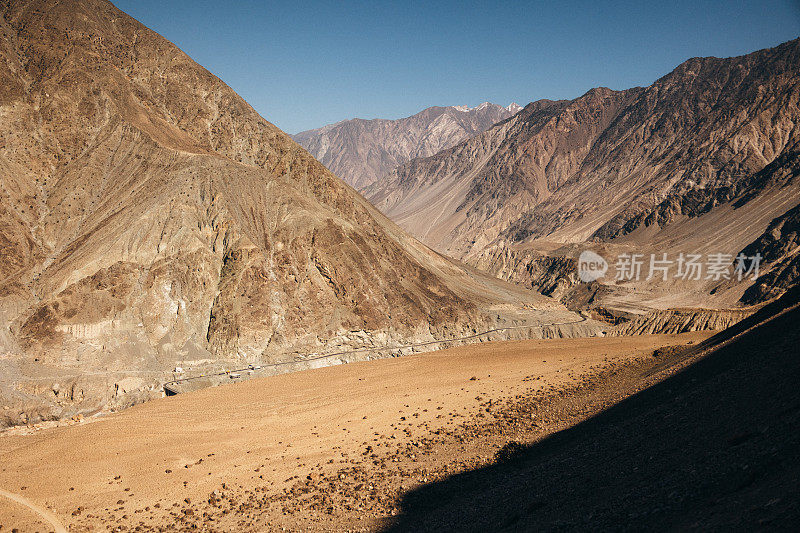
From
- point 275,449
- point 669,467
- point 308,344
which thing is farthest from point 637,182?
point 669,467

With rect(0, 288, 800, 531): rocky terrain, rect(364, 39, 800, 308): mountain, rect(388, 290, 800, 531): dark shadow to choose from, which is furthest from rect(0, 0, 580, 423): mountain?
rect(364, 39, 800, 308): mountain

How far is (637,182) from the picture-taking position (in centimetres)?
12194

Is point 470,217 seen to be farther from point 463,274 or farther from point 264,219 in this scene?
point 264,219

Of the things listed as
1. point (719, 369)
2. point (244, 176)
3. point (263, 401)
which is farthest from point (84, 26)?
point (719, 369)

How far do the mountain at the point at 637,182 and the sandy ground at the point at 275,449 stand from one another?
49.5 meters

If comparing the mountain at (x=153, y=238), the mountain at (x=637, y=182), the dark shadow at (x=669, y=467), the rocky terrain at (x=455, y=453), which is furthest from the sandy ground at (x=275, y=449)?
the mountain at (x=637, y=182)

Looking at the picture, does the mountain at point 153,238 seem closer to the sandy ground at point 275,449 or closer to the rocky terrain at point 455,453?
the sandy ground at point 275,449

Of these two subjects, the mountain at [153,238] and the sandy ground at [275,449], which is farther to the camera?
the mountain at [153,238]

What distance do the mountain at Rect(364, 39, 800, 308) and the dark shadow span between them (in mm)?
55914

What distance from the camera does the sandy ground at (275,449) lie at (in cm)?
1717

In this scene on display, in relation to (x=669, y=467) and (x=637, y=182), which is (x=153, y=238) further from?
(x=637, y=182)

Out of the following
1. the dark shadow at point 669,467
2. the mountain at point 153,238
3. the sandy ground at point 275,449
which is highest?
the mountain at point 153,238

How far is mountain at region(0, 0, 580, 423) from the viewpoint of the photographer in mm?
36125

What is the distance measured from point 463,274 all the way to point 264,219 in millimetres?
30639
